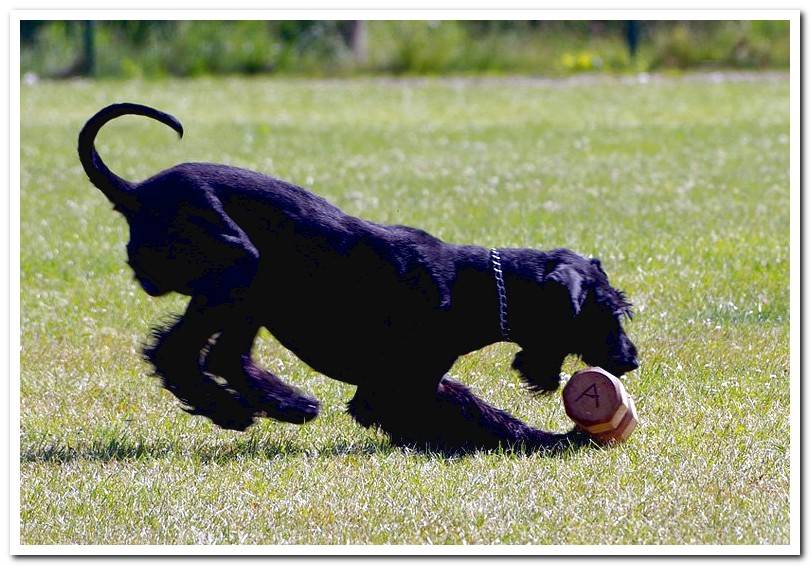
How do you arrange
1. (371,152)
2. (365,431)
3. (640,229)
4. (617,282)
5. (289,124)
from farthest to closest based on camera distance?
(289,124), (371,152), (640,229), (617,282), (365,431)

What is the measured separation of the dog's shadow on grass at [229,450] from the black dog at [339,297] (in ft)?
0.22

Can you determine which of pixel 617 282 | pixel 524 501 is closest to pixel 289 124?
pixel 617 282

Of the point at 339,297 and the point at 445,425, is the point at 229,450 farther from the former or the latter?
the point at 445,425

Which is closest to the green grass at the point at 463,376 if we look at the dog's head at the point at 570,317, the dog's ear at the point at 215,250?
the dog's head at the point at 570,317

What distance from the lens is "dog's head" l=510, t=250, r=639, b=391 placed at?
5.37 metres

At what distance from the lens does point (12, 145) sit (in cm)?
572

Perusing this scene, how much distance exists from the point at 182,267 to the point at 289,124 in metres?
12.9

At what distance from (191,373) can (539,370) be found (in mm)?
1459

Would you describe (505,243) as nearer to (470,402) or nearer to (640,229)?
(640,229)

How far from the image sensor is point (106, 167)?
543cm

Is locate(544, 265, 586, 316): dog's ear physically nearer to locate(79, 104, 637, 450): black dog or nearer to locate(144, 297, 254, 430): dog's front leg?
locate(79, 104, 637, 450): black dog

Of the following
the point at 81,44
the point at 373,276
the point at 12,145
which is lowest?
the point at 373,276

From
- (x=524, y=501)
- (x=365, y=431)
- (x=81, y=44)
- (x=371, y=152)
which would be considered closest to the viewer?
(x=524, y=501)

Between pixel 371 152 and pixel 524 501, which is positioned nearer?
pixel 524 501
